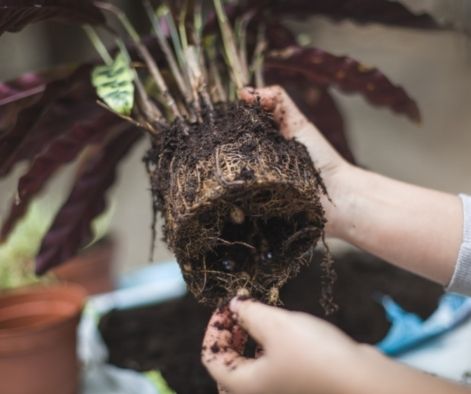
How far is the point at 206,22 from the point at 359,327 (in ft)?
2.36

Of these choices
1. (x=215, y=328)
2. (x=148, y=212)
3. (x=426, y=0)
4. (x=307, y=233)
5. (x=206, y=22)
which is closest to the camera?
(x=215, y=328)

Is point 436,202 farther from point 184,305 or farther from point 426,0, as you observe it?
point 426,0

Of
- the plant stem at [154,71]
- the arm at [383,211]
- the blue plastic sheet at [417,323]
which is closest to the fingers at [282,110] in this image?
the arm at [383,211]

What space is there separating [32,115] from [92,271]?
785 millimetres

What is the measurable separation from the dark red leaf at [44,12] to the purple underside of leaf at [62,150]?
0.55 ft

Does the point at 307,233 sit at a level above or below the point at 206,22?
below

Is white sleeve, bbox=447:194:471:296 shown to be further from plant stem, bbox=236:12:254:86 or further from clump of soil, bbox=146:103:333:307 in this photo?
plant stem, bbox=236:12:254:86

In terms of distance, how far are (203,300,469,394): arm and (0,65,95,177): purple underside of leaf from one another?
549 millimetres

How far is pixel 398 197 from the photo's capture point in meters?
0.89

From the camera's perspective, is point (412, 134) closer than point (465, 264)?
No

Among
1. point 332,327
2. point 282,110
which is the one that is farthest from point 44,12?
point 332,327

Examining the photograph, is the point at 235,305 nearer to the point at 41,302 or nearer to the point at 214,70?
the point at 214,70

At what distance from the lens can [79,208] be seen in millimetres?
1094

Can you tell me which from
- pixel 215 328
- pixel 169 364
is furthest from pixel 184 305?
pixel 215 328
